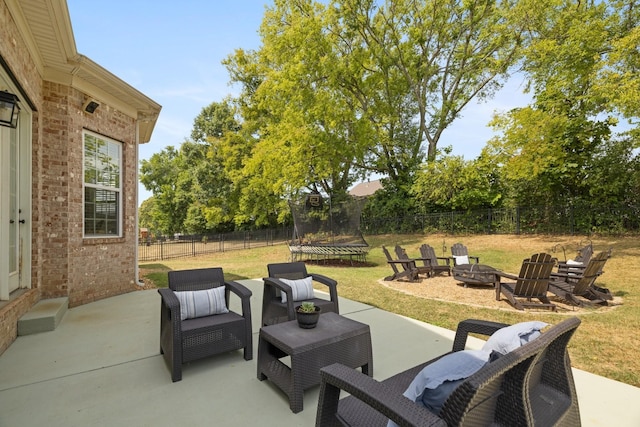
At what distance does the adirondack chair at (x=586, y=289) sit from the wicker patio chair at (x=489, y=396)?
4411mm

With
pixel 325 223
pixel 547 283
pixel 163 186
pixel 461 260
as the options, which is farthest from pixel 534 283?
pixel 163 186

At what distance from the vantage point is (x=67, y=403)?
229 centimetres

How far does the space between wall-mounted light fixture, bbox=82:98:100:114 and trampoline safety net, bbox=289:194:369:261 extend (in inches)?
287

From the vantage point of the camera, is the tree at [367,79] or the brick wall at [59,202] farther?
the tree at [367,79]

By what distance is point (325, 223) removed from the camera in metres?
11.6

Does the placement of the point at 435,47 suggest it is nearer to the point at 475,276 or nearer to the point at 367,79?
the point at 367,79

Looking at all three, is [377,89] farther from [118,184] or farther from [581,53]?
[118,184]

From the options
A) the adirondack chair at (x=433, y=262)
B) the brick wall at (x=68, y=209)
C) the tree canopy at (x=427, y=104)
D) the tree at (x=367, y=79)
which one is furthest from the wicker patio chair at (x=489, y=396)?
the tree at (x=367, y=79)

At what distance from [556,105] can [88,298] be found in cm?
1547

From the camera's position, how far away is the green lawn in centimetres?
309

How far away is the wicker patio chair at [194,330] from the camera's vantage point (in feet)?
8.44

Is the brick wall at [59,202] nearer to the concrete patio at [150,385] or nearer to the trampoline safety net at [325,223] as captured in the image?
the concrete patio at [150,385]

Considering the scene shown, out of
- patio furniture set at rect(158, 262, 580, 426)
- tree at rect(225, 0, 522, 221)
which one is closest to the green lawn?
patio furniture set at rect(158, 262, 580, 426)

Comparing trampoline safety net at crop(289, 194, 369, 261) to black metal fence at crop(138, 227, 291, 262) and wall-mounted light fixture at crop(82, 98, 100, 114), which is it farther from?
wall-mounted light fixture at crop(82, 98, 100, 114)
